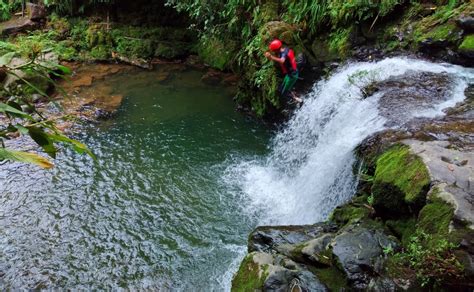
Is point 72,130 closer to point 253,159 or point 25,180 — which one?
point 25,180

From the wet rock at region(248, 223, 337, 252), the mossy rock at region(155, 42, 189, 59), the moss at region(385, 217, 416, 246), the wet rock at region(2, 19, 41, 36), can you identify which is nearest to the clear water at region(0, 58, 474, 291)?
the wet rock at region(248, 223, 337, 252)

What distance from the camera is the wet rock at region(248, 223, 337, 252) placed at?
5.04 metres

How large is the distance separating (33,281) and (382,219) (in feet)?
15.9

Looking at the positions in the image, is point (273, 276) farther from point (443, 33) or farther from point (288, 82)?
point (443, 33)

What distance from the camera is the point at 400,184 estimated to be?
4289 millimetres

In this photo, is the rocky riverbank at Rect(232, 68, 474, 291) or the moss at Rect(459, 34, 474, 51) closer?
the rocky riverbank at Rect(232, 68, 474, 291)

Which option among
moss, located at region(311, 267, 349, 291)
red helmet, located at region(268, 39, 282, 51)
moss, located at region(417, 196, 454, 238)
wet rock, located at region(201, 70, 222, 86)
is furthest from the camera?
wet rock, located at region(201, 70, 222, 86)

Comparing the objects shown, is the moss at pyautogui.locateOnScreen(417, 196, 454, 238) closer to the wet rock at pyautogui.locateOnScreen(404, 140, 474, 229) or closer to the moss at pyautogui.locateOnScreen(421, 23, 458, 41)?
the wet rock at pyautogui.locateOnScreen(404, 140, 474, 229)

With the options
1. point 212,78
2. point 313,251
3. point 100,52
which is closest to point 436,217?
point 313,251

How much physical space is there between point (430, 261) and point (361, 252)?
804mm

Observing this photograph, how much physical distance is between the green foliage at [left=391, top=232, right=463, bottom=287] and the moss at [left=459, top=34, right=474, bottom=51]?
15.7ft

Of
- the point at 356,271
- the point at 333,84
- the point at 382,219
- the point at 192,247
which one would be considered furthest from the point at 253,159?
the point at 356,271

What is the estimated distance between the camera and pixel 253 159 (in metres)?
8.77

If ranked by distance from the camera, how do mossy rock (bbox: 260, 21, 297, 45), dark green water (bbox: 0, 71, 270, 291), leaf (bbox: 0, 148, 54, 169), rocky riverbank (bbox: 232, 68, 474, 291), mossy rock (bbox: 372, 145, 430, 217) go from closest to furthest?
1. leaf (bbox: 0, 148, 54, 169)
2. rocky riverbank (bbox: 232, 68, 474, 291)
3. mossy rock (bbox: 372, 145, 430, 217)
4. dark green water (bbox: 0, 71, 270, 291)
5. mossy rock (bbox: 260, 21, 297, 45)
